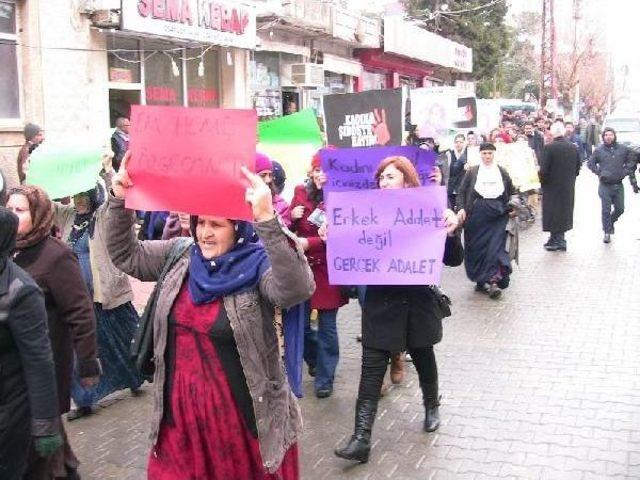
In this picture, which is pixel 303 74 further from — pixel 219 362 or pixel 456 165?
pixel 219 362

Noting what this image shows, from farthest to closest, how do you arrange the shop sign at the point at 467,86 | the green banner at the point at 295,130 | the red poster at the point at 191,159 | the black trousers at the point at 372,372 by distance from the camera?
→ the shop sign at the point at 467,86 → the green banner at the point at 295,130 → the black trousers at the point at 372,372 → the red poster at the point at 191,159

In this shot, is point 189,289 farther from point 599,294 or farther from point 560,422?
point 599,294

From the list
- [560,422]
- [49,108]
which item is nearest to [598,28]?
[49,108]

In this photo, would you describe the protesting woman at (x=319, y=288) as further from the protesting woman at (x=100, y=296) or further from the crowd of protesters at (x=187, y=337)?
the protesting woman at (x=100, y=296)

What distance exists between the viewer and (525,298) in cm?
932

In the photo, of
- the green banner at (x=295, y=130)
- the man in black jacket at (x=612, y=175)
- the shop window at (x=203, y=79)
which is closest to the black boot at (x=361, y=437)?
the green banner at (x=295, y=130)

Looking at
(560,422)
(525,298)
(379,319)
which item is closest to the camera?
(379,319)

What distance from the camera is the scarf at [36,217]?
13.1 feet

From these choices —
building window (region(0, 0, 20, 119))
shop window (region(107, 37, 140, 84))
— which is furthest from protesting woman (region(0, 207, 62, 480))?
shop window (region(107, 37, 140, 84))

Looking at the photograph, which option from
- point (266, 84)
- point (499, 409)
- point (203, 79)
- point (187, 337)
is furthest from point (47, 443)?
point (266, 84)

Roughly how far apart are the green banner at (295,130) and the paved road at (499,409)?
6.03ft

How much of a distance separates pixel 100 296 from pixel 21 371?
8.16ft

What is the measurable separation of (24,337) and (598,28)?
6362 cm

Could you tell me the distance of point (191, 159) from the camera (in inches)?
125
